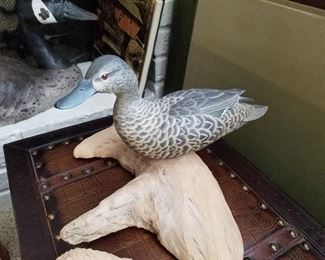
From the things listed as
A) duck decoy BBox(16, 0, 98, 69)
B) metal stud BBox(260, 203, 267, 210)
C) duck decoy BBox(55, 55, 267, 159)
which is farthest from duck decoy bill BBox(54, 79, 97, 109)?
duck decoy BBox(16, 0, 98, 69)

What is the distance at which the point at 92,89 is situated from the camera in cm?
40

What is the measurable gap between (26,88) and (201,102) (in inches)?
19.8

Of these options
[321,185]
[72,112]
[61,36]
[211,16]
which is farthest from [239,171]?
[61,36]

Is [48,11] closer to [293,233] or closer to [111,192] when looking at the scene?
[111,192]

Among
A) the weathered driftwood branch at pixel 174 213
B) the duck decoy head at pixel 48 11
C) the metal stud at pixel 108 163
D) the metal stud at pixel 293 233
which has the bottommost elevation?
the metal stud at pixel 108 163

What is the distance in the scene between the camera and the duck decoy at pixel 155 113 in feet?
1.32

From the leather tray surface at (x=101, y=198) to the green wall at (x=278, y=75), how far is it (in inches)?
4.2

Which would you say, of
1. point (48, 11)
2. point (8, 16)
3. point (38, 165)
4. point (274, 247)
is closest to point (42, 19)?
point (48, 11)

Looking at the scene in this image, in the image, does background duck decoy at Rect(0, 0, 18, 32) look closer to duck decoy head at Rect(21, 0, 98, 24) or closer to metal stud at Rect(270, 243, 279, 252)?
duck decoy head at Rect(21, 0, 98, 24)

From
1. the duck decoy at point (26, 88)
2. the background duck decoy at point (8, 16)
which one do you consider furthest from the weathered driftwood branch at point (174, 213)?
the background duck decoy at point (8, 16)

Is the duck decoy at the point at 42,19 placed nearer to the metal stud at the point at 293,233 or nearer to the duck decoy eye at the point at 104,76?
the duck decoy eye at the point at 104,76

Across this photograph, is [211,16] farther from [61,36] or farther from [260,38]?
[61,36]

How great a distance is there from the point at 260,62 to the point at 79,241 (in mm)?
470

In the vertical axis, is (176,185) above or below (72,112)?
above
